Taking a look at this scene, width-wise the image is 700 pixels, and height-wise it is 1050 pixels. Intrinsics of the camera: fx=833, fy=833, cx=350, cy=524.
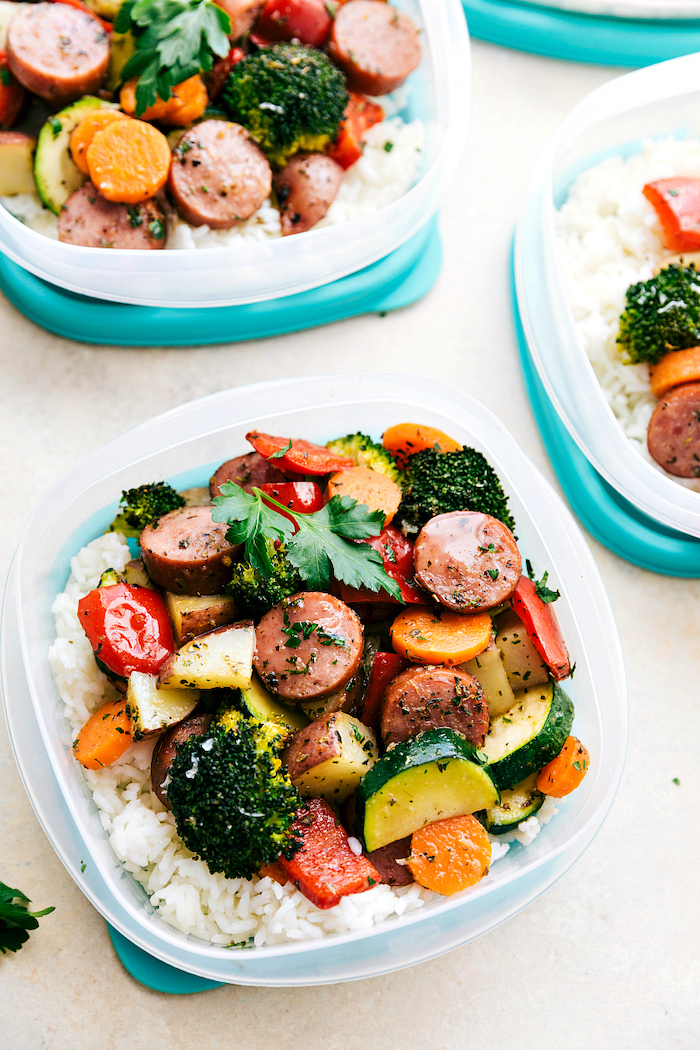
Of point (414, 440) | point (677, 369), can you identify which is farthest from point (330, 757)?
point (677, 369)

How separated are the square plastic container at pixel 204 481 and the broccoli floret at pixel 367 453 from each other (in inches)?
5.9

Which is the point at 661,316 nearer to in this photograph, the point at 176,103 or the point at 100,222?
the point at 176,103

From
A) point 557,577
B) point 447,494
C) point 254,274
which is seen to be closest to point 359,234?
point 254,274

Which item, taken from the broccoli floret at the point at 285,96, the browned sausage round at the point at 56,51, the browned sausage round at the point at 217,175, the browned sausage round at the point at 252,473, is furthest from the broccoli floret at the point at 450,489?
the browned sausage round at the point at 56,51

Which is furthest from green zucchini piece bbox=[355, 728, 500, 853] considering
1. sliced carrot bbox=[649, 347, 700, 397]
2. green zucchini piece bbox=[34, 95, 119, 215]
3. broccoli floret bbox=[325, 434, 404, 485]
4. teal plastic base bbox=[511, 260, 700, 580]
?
green zucchini piece bbox=[34, 95, 119, 215]

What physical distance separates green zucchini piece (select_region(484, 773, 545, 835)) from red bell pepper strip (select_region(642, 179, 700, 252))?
1.67 m

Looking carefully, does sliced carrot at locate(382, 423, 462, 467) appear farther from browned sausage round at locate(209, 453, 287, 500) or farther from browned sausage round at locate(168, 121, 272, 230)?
browned sausage round at locate(168, 121, 272, 230)

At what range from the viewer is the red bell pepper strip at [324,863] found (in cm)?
174

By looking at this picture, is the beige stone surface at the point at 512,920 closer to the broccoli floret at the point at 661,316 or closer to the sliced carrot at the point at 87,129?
the broccoli floret at the point at 661,316

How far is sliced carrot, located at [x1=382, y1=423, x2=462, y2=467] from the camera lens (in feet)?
7.15

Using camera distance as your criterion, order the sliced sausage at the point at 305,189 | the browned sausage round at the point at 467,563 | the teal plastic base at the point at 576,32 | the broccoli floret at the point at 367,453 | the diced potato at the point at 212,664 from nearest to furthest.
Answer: the diced potato at the point at 212,664 → the browned sausage round at the point at 467,563 → the broccoli floret at the point at 367,453 → the sliced sausage at the point at 305,189 → the teal plastic base at the point at 576,32

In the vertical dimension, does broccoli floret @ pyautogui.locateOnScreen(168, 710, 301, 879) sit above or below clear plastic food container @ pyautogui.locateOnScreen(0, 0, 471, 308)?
below

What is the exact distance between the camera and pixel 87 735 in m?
1.90

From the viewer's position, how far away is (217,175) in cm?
235
